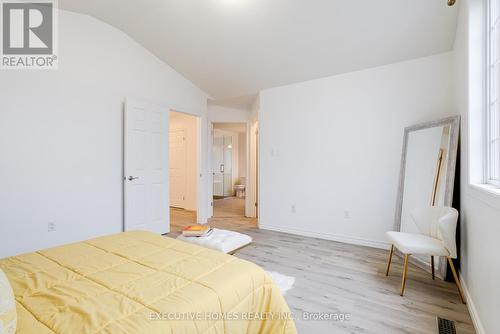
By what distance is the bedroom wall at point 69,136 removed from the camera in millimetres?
2420

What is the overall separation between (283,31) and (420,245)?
2.65m

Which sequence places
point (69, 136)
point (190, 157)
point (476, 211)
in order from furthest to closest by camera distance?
point (190, 157)
point (69, 136)
point (476, 211)

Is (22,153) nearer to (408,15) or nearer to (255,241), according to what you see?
(255,241)

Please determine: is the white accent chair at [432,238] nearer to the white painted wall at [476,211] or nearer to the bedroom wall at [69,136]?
the white painted wall at [476,211]

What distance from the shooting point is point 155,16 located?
291cm

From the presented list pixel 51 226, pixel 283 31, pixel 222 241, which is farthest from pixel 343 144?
pixel 51 226

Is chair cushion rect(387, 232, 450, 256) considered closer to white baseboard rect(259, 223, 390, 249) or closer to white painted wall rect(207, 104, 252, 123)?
white baseboard rect(259, 223, 390, 249)

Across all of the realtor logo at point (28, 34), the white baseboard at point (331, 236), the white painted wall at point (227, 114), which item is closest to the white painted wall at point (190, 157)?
the white painted wall at point (227, 114)

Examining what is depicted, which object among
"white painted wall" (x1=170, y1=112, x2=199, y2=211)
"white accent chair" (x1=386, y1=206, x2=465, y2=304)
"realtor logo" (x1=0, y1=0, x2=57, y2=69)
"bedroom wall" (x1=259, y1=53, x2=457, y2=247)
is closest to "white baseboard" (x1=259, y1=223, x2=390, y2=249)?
"bedroom wall" (x1=259, y1=53, x2=457, y2=247)

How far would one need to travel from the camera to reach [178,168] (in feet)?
19.7

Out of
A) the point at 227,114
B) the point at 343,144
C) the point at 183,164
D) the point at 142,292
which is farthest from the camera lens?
the point at 183,164

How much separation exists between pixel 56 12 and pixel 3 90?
42.8 inches

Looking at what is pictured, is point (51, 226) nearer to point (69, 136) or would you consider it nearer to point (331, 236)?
point (69, 136)

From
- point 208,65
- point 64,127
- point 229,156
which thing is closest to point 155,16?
point 208,65
